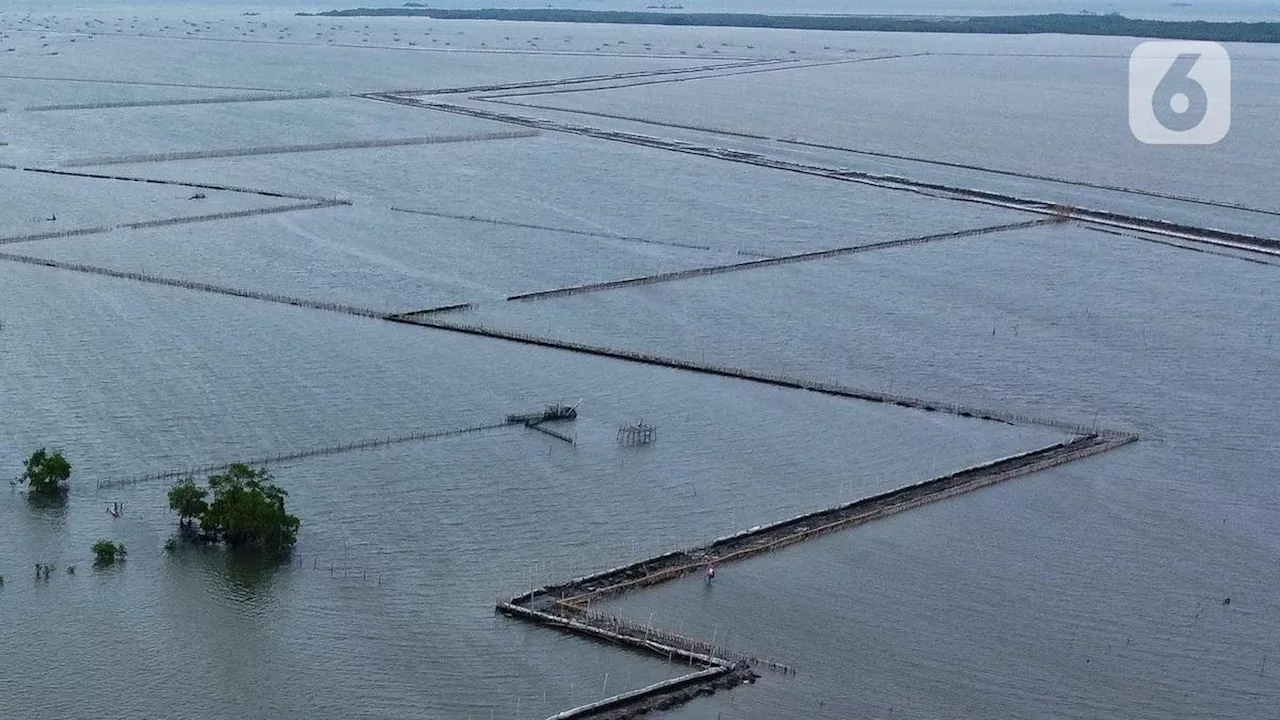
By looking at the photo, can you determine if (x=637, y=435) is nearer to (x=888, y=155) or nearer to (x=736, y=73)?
(x=888, y=155)

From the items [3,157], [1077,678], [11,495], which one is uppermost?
[3,157]

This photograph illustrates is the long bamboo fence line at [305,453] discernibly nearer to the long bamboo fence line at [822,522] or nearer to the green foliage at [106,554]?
the green foliage at [106,554]

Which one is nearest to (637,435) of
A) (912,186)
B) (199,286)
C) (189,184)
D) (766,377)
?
(766,377)

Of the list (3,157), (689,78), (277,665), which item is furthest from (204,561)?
(689,78)

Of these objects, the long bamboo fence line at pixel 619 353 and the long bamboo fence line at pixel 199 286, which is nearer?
the long bamboo fence line at pixel 619 353

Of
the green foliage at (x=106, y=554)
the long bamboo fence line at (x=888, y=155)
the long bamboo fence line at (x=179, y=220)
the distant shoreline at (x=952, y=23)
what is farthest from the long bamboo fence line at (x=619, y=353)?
the distant shoreline at (x=952, y=23)

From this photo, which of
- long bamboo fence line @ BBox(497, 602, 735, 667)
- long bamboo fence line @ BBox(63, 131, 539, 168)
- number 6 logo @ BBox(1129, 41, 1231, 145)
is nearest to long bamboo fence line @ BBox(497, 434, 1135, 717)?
long bamboo fence line @ BBox(497, 602, 735, 667)

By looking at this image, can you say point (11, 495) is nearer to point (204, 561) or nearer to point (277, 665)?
point (204, 561)
